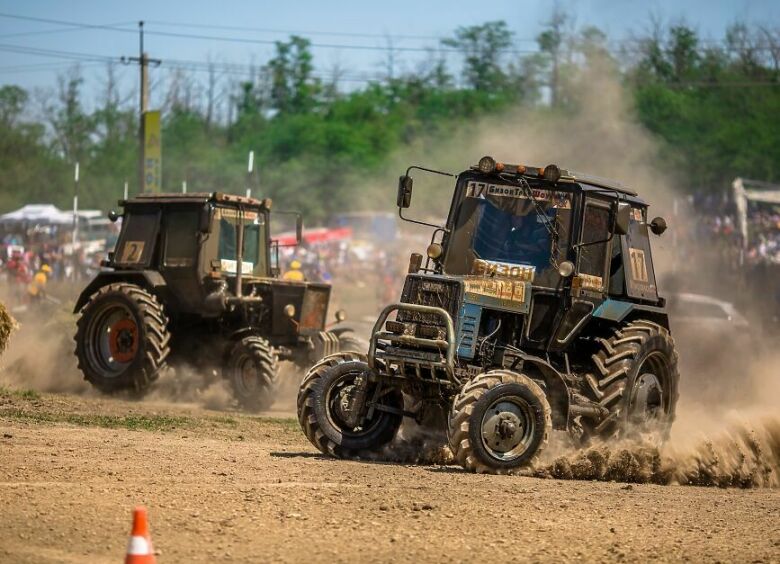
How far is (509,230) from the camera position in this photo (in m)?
11.8

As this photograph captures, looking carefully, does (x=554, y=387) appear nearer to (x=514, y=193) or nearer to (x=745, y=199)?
(x=514, y=193)

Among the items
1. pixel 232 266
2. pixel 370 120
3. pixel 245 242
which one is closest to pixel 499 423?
pixel 232 266

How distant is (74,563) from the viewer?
22.8ft

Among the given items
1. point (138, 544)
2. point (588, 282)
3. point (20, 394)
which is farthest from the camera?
point (20, 394)

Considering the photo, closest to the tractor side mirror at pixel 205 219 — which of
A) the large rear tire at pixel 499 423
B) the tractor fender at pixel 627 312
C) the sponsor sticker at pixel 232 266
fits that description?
the sponsor sticker at pixel 232 266

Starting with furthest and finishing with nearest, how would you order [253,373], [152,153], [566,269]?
[152,153]
[253,373]
[566,269]

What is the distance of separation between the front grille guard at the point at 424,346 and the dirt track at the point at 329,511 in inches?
31.5

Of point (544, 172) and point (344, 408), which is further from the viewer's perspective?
point (544, 172)

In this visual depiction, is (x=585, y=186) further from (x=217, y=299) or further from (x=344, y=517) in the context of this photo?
(x=217, y=299)

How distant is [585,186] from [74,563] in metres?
6.44

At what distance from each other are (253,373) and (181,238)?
2.12m

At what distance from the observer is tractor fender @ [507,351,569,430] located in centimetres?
1120

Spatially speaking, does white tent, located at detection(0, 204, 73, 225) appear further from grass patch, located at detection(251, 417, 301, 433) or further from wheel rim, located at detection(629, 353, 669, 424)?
wheel rim, located at detection(629, 353, 669, 424)

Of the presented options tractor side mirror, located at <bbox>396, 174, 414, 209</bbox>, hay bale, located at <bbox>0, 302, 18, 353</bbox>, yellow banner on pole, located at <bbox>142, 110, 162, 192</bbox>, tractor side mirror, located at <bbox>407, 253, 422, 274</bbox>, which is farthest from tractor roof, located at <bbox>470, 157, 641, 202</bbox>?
yellow banner on pole, located at <bbox>142, 110, 162, 192</bbox>
